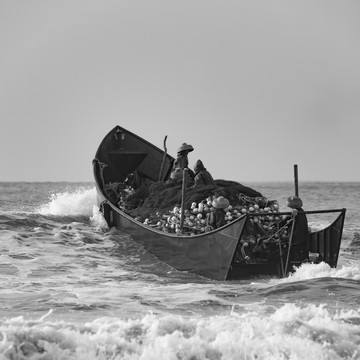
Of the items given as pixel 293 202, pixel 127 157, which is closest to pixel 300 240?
pixel 293 202

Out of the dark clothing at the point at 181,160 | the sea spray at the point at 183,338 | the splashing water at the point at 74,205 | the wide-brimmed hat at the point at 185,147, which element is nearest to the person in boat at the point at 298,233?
the sea spray at the point at 183,338

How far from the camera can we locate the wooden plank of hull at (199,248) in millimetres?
14172

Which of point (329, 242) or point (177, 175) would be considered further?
point (177, 175)

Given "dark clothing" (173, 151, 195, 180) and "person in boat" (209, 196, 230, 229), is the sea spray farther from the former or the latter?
"dark clothing" (173, 151, 195, 180)

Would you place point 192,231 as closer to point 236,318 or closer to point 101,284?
point 101,284

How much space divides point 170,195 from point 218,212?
2.89 metres

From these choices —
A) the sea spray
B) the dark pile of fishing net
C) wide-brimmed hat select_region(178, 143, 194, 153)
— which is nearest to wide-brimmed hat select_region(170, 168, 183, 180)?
the dark pile of fishing net

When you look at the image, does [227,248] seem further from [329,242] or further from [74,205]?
[74,205]

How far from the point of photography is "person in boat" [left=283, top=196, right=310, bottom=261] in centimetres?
1462

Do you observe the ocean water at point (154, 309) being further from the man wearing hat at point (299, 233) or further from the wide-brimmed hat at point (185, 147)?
the wide-brimmed hat at point (185, 147)

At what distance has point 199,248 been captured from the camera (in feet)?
49.2

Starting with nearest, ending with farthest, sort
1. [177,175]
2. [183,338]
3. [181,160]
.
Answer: [183,338]
[177,175]
[181,160]

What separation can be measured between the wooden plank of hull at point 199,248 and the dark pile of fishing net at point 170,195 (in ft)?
2.49

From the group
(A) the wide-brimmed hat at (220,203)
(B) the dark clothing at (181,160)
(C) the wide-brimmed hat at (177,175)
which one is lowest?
(A) the wide-brimmed hat at (220,203)
